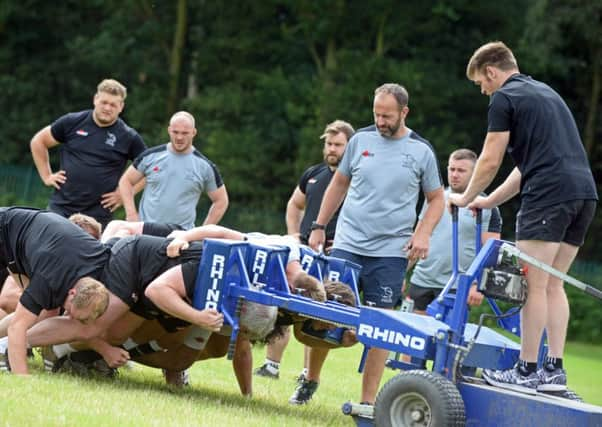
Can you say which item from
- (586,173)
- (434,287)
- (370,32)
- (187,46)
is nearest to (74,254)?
(586,173)

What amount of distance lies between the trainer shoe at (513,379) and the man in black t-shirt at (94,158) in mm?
5088

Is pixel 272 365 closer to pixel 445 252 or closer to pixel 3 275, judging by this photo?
pixel 445 252

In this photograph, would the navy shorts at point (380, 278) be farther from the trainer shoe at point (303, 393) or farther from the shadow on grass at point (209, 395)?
the shadow on grass at point (209, 395)

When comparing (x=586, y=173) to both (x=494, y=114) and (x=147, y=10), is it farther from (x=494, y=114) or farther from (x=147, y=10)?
(x=147, y=10)

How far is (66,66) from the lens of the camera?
31.4 m

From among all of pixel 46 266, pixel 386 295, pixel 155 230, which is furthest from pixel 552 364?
pixel 155 230

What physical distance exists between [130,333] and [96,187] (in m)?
3.16

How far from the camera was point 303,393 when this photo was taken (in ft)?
27.1

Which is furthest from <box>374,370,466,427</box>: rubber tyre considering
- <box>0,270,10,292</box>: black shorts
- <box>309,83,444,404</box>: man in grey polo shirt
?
<box>0,270,10,292</box>: black shorts

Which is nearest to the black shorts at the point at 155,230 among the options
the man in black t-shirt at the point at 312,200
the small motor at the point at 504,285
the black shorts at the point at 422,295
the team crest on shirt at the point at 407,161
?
the man in black t-shirt at the point at 312,200

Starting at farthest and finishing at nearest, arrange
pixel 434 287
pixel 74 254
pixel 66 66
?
pixel 66 66, pixel 434 287, pixel 74 254

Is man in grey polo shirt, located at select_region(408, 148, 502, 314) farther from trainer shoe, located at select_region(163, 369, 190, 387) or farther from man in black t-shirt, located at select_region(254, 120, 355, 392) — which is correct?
trainer shoe, located at select_region(163, 369, 190, 387)

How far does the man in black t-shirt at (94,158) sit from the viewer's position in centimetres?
1065

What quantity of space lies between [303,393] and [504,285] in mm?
2375
